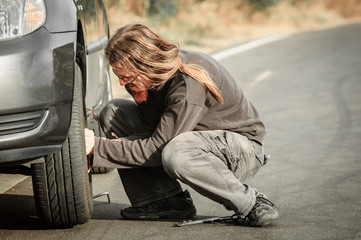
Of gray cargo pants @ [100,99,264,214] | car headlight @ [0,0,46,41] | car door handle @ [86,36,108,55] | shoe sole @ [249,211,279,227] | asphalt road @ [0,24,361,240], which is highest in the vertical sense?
car headlight @ [0,0,46,41]

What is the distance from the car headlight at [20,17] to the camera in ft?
9.71

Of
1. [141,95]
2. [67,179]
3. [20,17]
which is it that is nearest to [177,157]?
[141,95]

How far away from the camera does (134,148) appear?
3.43 m

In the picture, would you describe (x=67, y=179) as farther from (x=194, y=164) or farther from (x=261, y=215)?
(x=261, y=215)

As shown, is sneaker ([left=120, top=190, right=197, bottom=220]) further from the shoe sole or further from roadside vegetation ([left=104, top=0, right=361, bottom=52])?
roadside vegetation ([left=104, top=0, right=361, bottom=52])

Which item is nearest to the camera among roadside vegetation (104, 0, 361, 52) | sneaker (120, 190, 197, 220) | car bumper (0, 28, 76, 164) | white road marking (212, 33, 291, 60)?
car bumper (0, 28, 76, 164)

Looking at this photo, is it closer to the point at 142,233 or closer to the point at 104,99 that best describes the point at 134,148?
the point at 142,233

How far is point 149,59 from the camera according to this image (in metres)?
3.41

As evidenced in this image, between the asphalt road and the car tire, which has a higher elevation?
the car tire

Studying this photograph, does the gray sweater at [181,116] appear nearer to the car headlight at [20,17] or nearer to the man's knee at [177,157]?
the man's knee at [177,157]

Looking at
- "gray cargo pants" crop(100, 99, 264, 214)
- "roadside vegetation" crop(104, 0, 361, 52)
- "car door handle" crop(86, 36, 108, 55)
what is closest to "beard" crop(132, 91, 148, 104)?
"gray cargo pants" crop(100, 99, 264, 214)

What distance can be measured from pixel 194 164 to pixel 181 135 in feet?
0.55

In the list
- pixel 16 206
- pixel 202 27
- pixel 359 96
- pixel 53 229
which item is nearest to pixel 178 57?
pixel 53 229

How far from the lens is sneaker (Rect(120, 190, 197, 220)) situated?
3.73m
